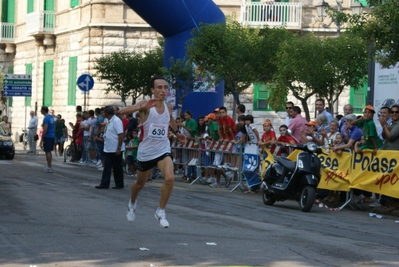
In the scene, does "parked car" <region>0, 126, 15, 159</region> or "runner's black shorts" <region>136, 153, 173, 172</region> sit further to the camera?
"parked car" <region>0, 126, 15, 159</region>

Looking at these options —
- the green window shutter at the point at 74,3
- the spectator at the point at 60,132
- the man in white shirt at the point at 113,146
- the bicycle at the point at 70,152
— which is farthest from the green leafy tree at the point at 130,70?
the man in white shirt at the point at 113,146

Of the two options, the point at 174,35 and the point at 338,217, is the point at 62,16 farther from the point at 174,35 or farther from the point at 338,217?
the point at 338,217

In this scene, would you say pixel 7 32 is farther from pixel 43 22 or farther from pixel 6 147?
pixel 6 147

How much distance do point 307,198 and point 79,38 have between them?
28.2 meters

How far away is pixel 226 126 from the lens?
22.9 metres

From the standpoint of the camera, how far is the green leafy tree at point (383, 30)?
19.3 m

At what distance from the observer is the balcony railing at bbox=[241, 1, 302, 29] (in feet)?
131

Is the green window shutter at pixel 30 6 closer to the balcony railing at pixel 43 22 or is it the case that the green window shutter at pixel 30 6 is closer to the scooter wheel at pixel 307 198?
the balcony railing at pixel 43 22

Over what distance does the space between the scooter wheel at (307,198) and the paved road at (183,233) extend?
0.20m

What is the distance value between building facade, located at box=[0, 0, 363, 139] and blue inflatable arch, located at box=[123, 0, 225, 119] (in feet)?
28.3

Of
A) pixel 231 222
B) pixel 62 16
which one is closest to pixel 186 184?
pixel 231 222

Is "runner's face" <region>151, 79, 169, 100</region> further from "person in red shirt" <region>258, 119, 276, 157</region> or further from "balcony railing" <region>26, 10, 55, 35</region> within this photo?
"balcony railing" <region>26, 10, 55, 35</region>

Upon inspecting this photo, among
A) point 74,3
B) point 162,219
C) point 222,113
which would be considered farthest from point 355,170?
point 74,3

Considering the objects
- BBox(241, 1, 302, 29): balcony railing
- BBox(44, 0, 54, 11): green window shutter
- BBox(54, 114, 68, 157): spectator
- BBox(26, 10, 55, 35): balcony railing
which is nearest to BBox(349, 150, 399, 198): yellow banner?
BBox(54, 114, 68, 157): spectator
